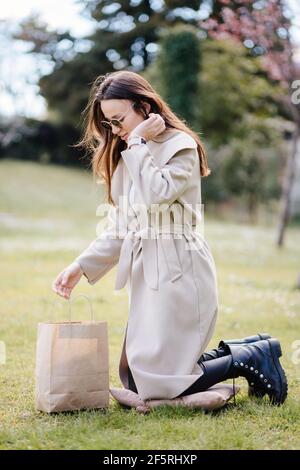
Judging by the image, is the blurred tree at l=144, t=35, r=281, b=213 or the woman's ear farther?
the blurred tree at l=144, t=35, r=281, b=213

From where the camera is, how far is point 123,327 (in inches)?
231

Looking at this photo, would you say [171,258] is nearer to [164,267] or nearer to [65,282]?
[164,267]

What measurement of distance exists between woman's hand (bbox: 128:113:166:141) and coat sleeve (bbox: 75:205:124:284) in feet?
1.61

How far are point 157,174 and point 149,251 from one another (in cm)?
39

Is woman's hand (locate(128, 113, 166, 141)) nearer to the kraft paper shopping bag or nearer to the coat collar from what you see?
the coat collar

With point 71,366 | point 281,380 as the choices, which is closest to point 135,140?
point 71,366

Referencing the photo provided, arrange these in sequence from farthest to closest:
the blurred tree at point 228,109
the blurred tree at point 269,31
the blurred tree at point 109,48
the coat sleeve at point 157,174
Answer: the blurred tree at point 109,48, the blurred tree at point 228,109, the blurred tree at point 269,31, the coat sleeve at point 157,174

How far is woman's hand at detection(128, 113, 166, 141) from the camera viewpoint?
3.38 metres

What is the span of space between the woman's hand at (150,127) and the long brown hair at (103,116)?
0.13m

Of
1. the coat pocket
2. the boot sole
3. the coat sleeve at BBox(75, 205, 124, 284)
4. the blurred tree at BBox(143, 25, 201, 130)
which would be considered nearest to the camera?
the coat pocket

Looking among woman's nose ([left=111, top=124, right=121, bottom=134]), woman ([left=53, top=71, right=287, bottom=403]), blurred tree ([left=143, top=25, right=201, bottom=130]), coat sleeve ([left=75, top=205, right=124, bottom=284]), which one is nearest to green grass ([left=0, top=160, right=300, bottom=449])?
woman ([left=53, top=71, right=287, bottom=403])

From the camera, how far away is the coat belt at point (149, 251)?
3385mm

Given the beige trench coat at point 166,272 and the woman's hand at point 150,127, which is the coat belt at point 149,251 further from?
the woman's hand at point 150,127

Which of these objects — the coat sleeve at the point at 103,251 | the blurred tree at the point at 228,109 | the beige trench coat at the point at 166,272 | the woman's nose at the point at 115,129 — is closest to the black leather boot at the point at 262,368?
the beige trench coat at the point at 166,272
